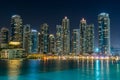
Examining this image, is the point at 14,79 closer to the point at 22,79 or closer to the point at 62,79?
the point at 22,79

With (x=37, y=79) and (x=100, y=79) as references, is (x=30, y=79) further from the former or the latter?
(x=100, y=79)

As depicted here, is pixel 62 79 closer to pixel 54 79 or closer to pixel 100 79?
pixel 54 79

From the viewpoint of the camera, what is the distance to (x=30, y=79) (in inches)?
2972

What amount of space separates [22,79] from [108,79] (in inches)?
879

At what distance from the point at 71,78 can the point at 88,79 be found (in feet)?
15.0

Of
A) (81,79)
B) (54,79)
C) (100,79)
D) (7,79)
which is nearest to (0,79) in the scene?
(7,79)

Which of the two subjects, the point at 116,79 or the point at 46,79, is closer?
the point at 46,79

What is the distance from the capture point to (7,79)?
74.5m

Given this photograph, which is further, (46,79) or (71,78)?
(71,78)

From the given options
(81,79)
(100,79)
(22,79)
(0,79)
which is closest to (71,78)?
(81,79)

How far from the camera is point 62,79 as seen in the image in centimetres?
7531

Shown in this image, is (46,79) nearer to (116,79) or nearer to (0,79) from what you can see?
(0,79)

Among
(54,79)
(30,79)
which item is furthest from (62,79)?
(30,79)

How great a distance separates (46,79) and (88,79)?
1164 centimetres
